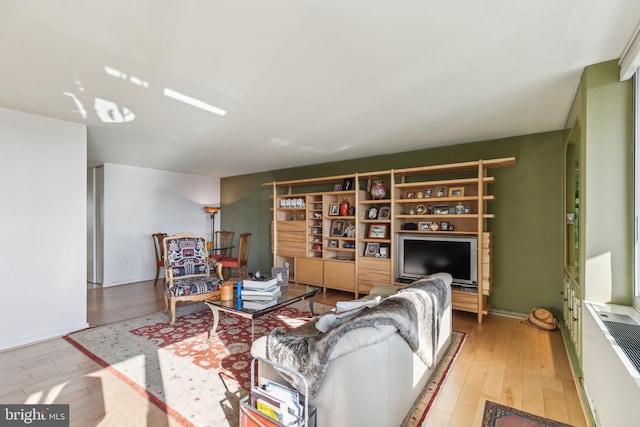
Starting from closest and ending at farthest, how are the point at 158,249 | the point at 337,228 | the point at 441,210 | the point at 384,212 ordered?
the point at 441,210
the point at 384,212
the point at 337,228
the point at 158,249

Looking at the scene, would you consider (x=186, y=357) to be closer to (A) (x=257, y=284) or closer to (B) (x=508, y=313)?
(A) (x=257, y=284)

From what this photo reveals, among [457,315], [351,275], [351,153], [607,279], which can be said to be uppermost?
[351,153]


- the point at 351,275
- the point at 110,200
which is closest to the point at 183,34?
the point at 351,275

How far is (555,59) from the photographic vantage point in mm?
2100

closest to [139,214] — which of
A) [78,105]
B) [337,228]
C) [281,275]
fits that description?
[78,105]

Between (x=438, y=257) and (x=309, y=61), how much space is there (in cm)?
316

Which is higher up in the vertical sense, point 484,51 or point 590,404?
point 484,51

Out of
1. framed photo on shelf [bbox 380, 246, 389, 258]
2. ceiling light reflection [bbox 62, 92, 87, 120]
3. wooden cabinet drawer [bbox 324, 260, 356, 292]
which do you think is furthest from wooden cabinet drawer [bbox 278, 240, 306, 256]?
ceiling light reflection [bbox 62, 92, 87, 120]

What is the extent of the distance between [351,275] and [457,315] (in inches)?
65.5

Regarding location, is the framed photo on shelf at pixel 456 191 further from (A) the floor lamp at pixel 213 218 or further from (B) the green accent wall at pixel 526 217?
(A) the floor lamp at pixel 213 218

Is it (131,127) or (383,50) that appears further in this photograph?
(131,127)

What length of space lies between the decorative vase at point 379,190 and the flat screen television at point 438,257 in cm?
74

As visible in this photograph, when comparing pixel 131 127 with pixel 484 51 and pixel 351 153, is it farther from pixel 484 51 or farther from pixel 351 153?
pixel 484 51

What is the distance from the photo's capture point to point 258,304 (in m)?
3.04
